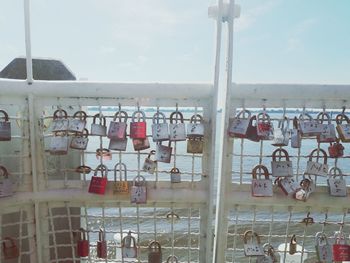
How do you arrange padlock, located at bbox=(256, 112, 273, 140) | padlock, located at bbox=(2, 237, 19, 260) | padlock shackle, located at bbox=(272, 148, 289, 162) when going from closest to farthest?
padlock, located at bbox=(256, 112, 273, 140)
padlock shackle, located at bbox=(272, 148, 289, 162)
padlock, located at bbox=(2, 237, 19, 260)

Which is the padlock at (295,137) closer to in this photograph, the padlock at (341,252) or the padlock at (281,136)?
the padlock at (281,136)

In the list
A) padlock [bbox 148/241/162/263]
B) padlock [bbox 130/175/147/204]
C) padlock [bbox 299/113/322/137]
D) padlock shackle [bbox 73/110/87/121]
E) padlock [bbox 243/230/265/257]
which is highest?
padlock shackle [bbox 73/110/87/121]

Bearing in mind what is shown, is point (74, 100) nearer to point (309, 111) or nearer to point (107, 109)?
point (107, 109)

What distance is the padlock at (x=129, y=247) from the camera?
7.16ft

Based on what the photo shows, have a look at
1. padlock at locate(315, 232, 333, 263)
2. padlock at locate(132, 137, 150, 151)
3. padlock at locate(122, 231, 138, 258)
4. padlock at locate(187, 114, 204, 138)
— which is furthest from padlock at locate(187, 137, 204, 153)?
padlock at locate(315, 232, 333, 263)

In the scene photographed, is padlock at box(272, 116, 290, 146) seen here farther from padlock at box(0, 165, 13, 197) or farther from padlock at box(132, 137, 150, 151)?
padlock at box(0, 165, 13, 197)

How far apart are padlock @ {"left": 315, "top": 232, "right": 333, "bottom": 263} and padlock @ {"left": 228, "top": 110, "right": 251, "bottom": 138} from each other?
80cm

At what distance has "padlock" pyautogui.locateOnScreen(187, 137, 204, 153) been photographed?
197 centimetres

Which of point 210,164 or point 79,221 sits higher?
point 210,164

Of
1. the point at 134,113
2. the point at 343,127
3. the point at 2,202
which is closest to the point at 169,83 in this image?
the point at 134,113

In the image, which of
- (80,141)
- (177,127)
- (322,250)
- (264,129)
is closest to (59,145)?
(80,141)

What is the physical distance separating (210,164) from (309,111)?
2.13 feet

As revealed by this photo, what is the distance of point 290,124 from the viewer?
196 cm

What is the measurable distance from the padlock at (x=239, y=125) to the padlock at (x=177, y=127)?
0.26m
